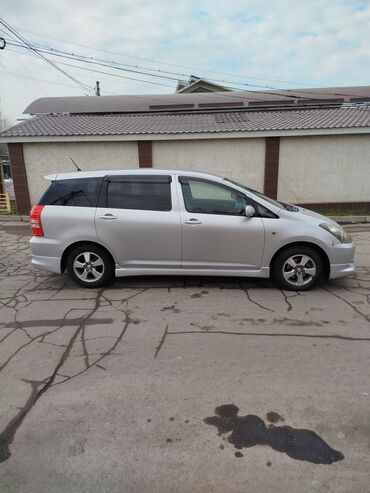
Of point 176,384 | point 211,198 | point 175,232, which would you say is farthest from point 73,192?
point 176,384

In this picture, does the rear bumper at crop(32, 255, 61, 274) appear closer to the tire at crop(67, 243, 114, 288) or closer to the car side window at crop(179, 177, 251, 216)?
the tire at crop(67, 243, 114, 288)

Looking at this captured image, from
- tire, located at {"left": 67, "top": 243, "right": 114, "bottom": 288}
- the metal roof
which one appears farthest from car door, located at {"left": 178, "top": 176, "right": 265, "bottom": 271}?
the metal roof

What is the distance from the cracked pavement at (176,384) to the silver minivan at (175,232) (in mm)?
330

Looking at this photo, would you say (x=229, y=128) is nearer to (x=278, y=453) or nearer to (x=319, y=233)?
(x=319, y=233)

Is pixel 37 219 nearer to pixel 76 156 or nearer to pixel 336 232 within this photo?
pixel 336 232

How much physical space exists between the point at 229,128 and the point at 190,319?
8691 millimetres

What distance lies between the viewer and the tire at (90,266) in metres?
4.73

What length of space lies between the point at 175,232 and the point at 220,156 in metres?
7.22

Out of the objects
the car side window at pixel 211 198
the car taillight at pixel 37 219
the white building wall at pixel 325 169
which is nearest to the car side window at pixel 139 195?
the car side window at pixel 211 198

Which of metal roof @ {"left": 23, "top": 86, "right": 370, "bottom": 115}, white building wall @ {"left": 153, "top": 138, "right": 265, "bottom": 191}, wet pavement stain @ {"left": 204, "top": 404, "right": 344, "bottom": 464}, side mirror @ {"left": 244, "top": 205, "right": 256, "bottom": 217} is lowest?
wet pavement stain @ {"left": 204, "top": 404, "right": 344, "bottom": 464}

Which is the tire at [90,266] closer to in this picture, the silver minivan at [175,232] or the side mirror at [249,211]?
the silver minivan at [175,232]

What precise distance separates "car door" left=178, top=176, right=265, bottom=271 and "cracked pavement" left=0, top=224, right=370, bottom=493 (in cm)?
43

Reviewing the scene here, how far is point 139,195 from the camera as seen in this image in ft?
15.4

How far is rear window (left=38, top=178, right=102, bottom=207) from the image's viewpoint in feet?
15.5
